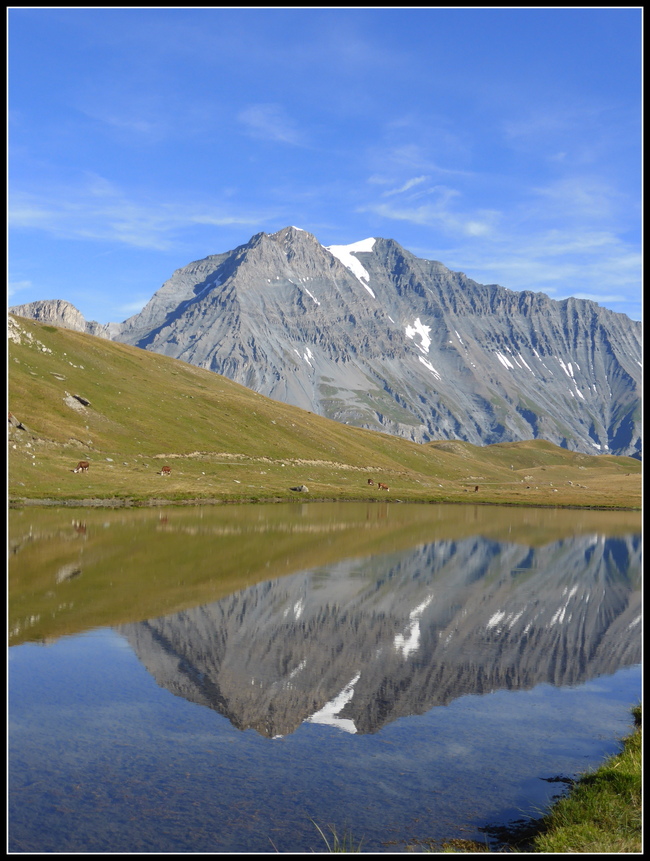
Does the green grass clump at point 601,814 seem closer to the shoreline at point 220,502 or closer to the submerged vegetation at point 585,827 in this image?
the submerged vegetation at point 585,827

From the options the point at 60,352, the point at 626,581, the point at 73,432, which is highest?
the point at 60,352

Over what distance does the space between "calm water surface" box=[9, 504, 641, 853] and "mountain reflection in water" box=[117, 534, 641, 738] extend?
0.52ft

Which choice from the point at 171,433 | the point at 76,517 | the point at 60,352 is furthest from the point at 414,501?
the point at 60,352

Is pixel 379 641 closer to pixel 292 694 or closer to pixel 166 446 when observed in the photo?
pixel 292 694

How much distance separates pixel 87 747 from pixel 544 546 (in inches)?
2399

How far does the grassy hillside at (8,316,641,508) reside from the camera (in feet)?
327

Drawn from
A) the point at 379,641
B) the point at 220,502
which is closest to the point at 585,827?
the point at 379,641

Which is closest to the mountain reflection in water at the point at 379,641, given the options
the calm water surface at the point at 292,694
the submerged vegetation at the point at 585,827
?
the calm water surface at the point at 292,694

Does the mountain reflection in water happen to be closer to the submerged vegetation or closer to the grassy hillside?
the submerged vegetation

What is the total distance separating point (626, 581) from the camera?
177 feet

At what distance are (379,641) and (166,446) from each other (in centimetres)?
10498

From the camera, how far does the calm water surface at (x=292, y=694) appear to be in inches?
633

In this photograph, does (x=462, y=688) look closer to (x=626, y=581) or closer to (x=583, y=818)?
(x=583, y=818)

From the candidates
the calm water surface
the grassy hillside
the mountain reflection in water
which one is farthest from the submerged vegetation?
the grassy hillside
